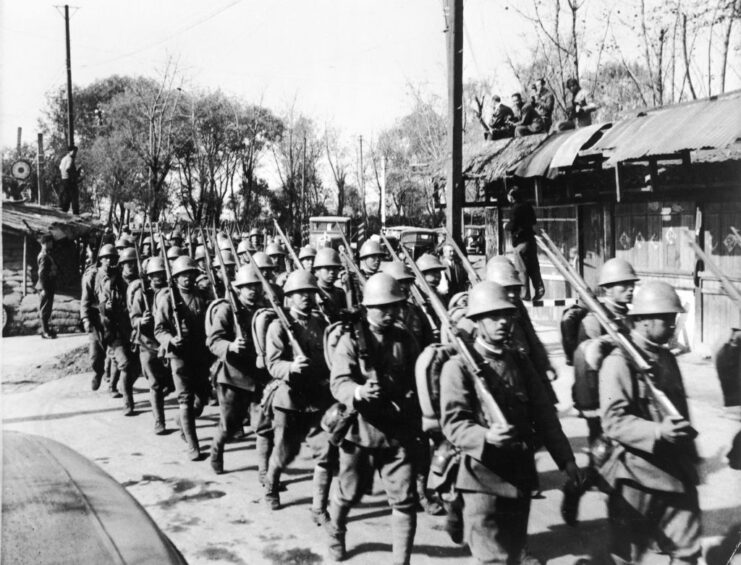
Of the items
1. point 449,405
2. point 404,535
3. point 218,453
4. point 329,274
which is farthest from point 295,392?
point 449,405

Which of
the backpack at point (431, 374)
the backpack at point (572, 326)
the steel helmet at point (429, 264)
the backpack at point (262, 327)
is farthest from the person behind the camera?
the steel helmet at point (429, 264)

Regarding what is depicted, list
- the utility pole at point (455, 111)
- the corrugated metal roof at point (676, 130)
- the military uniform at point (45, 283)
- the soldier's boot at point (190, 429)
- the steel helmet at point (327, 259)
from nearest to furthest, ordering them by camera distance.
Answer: the soldier's boot at point (190, 429) < the steel helmet at point (327, 259) < the corrugated metal roof at point (676, 130) < the utility pole at point (455, 111) < the military uniform at point (45, 283)

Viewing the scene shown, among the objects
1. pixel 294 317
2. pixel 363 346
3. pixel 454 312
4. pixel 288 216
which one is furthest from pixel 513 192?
pixel 288 216

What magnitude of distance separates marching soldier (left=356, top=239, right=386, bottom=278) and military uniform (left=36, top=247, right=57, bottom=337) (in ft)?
23.0

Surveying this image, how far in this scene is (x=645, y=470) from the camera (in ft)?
Answer: 12.2

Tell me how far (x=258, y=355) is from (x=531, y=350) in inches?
99.3

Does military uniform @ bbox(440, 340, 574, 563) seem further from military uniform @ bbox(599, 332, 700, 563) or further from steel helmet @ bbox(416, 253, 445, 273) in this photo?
steel helmet @ bbox(416, 253, 445, 273)

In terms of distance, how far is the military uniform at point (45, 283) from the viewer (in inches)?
474

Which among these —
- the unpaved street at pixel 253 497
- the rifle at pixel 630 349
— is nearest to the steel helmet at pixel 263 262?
the unpaved street at pixel 253 497

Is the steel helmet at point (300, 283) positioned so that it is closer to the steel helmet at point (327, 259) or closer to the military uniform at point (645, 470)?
the steel helmet at point (327, 259)

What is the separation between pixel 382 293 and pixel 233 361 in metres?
2.45

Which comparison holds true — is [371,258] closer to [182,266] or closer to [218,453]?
[182,266]

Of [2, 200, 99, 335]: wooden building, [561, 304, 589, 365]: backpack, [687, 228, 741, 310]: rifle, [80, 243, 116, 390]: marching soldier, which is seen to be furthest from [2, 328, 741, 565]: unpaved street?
[2, 200, 99, 335]: wooden building

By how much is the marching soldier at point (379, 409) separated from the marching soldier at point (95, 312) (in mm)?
6572
